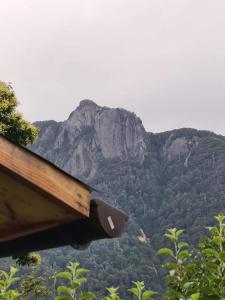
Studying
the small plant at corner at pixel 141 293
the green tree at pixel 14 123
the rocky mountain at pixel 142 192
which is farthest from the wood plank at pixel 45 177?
the rocky mountain at pixel 142 192

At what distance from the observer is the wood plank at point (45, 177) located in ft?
7.63

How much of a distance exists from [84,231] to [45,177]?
0.38 meters

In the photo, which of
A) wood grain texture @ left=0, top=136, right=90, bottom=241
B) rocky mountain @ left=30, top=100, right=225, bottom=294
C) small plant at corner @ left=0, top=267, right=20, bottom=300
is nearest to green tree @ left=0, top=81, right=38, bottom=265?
small plant at corner @ left=0, top=267, right=20, bottom=300

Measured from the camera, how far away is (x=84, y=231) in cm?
266

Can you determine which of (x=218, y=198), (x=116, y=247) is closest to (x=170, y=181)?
(x=218, y=198)

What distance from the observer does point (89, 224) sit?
8.55ft

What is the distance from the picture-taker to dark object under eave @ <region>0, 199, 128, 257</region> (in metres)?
2.57

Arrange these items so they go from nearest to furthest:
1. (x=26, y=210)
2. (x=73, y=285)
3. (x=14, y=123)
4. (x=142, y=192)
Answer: (x=26, y=210) → (x=73, y=285) → (x=14, y=123) → (x=142, y=192)

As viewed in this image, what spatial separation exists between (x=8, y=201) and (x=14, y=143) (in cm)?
33

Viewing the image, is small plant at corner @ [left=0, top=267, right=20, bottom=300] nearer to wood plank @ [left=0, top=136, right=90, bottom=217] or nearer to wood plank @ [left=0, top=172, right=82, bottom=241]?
wood plank @ [left=0, top=172, right=82, bottom=241]

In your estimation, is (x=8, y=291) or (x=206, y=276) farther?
(x=206, y=276)

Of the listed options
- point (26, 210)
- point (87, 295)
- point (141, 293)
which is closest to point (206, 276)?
point (141, 293)

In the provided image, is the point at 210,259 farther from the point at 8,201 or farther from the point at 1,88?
the point at 1,88

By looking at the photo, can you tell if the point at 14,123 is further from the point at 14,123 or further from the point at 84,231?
the point at 84,231
